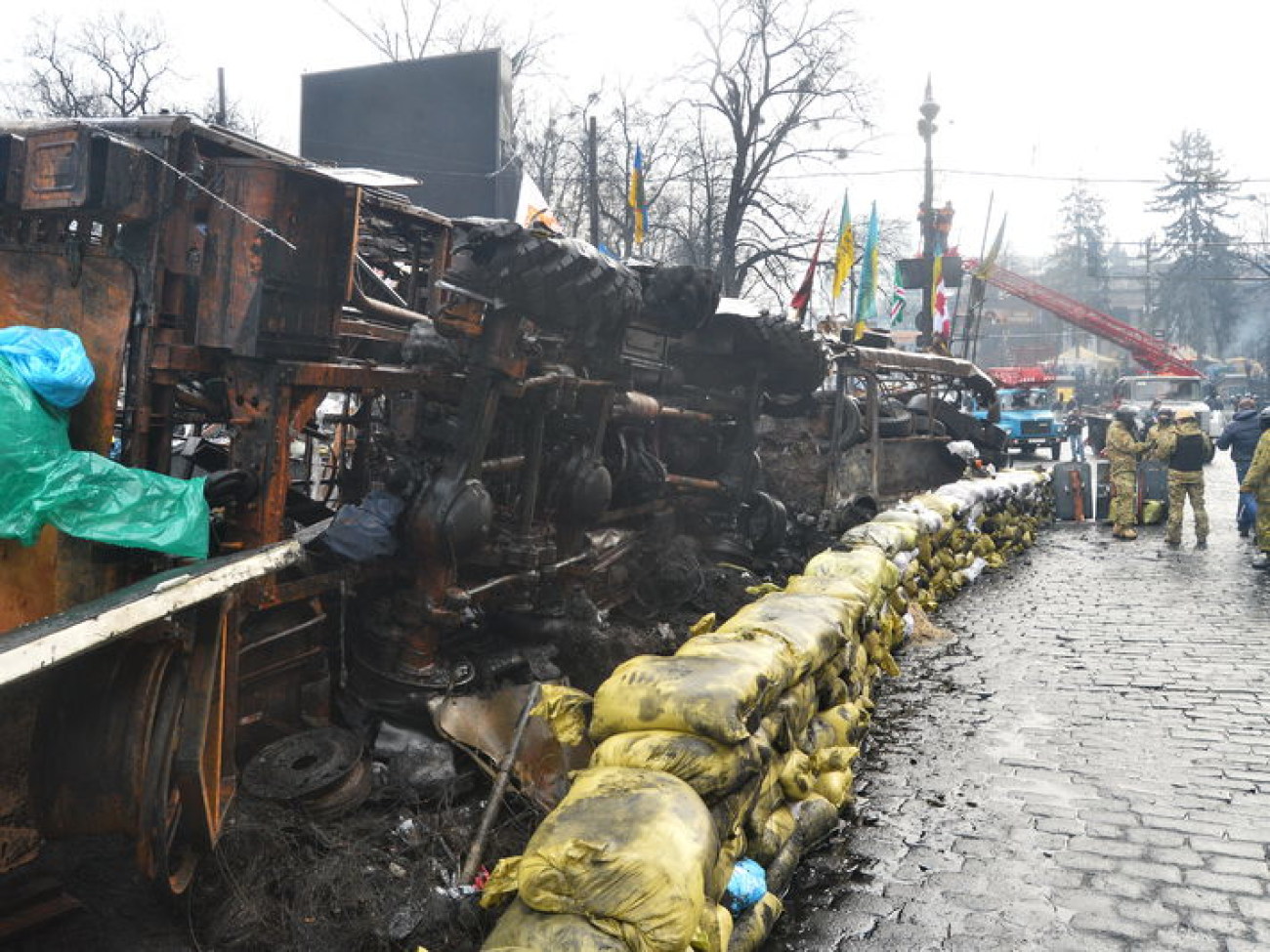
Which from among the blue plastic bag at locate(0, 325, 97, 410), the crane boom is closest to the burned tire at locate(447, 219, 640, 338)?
the blue plastic bag at locate(0, 325, 97, 410)

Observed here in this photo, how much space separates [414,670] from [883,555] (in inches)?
154

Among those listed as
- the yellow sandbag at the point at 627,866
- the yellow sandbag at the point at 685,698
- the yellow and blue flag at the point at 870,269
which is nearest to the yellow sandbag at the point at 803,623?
the yellow sandbag at the point at 685,698

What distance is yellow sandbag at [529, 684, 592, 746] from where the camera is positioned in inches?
147

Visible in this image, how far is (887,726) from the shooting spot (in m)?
5.18

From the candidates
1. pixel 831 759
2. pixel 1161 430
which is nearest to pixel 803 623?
pixel 831 759

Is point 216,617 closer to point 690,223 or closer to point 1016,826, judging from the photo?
point 1016,826

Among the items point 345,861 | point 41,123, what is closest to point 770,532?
point 345,861

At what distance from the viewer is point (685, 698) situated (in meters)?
3.17

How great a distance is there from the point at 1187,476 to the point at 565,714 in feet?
34.7

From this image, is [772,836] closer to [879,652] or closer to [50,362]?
[879,652]

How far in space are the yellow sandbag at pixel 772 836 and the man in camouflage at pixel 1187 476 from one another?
32.6ft

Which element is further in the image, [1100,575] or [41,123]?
[1100,575]

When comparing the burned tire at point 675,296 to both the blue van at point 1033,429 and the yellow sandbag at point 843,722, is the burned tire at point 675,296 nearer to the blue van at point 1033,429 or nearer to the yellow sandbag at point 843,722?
the yellow sandbag at point 843,722

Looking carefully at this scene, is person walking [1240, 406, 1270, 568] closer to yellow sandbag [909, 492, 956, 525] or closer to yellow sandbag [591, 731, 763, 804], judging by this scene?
yellow sandbag [909, 492, 956, 525]
